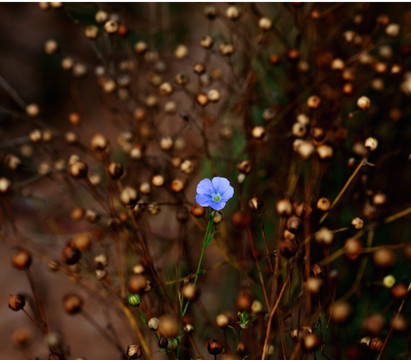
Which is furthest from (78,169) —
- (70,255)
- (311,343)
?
(311,343)

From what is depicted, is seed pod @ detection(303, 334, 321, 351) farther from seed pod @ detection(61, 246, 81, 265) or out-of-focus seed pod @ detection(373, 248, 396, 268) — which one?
seed pod @ detection(61, 246, 81, 265)

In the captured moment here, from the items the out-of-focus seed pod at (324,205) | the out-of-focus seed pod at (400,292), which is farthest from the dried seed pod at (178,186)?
the out-of-focus seed pod at (400,292)

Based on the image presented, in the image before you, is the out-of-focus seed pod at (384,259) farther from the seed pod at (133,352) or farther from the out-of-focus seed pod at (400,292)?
the seed pod at (133,352)

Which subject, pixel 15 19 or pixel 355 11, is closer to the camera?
pixel 355 11

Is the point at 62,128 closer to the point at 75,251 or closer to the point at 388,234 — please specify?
the point at 75,251

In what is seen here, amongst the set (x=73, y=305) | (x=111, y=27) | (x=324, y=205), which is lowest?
(x=73, y=305)

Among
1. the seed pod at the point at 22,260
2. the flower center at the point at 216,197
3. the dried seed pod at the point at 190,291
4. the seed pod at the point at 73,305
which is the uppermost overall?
the flower center at the point at 216,197

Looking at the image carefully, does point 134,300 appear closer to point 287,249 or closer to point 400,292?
point 287,249

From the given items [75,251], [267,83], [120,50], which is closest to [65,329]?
[75,251]
